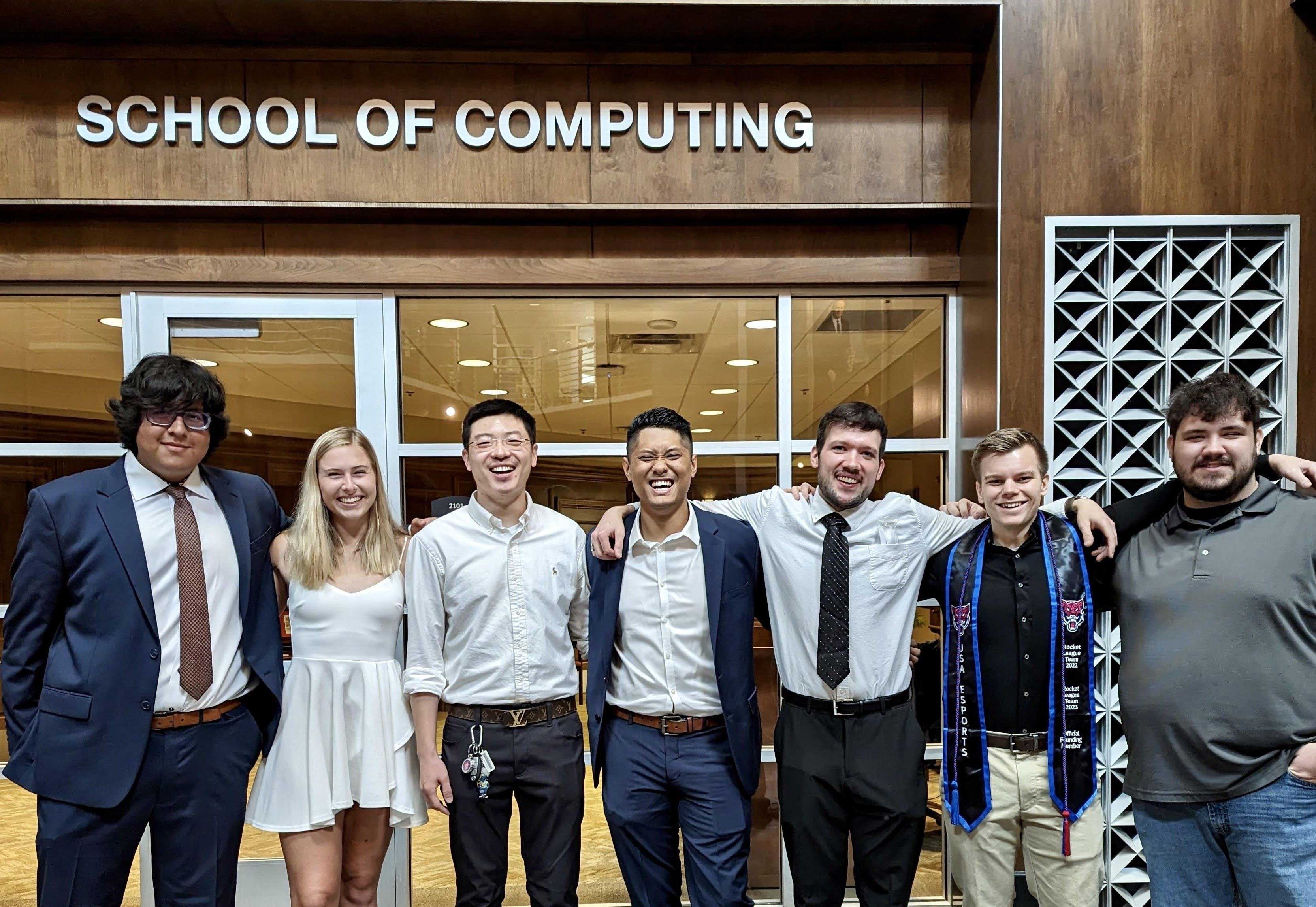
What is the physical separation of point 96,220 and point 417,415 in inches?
62.3

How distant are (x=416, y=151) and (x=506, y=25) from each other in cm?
64

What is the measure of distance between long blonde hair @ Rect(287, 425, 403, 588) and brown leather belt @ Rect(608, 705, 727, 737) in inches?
36.7

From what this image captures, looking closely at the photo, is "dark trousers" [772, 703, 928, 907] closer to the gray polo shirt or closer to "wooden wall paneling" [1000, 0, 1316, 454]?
the gray polo shirt

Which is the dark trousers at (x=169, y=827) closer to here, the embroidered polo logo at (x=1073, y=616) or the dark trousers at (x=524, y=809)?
the dark trousers at (x=524, y=809)

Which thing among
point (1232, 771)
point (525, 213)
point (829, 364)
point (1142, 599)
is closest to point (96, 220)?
point (525, 213)

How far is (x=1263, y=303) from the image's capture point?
3402 millimetres

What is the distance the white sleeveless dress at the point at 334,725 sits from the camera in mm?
2473

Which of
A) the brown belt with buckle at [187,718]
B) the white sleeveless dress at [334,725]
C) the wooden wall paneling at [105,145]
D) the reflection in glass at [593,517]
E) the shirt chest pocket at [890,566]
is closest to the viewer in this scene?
the brown belt with buckle at [187,718]

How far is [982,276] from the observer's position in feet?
11.3

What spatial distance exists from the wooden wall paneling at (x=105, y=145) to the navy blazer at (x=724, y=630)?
2.40 meters

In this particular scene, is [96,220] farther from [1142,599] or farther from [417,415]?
[1142,599]

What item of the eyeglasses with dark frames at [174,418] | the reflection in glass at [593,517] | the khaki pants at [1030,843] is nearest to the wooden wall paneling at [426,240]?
the reflection in glass at [593,517]

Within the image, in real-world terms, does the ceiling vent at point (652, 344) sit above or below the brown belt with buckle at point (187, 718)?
above

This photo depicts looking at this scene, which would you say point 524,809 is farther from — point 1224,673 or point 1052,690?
point 1224,673
